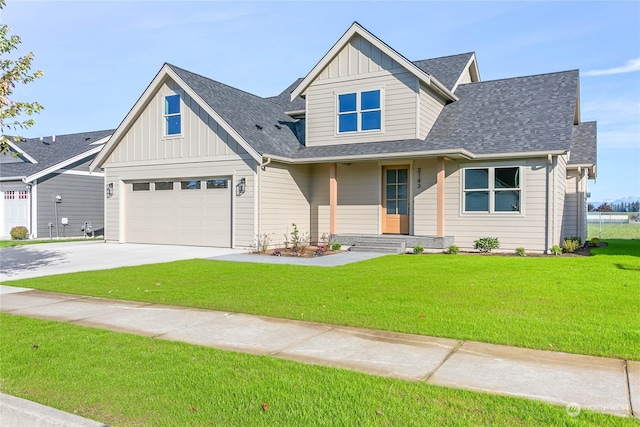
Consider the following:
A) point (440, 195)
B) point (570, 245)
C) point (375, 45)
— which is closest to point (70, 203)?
point (375, 45)

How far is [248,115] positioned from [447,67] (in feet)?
26.8

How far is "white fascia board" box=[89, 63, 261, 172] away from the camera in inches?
615

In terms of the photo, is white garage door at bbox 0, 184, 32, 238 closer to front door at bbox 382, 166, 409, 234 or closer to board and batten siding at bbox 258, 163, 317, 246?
board and batten siding at bbox 258, 163, 317, 246

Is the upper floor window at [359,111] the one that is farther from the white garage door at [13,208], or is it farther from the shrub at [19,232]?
the white garage door at [13,208]

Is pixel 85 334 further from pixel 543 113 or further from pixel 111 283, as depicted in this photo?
pixel 543 113

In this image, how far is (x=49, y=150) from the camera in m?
26.3

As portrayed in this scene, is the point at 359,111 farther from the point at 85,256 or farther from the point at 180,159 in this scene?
the point at 85,256

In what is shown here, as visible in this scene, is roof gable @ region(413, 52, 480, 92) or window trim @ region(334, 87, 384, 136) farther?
roof gable @ region(413, 52, 480, 92)

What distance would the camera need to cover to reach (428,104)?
1636 cm

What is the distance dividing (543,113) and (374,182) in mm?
6010

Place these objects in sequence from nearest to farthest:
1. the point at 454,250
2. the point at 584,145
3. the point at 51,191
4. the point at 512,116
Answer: the point at 454,250 < the point at 512,116 < the point at 584,145 < the point at 51,191

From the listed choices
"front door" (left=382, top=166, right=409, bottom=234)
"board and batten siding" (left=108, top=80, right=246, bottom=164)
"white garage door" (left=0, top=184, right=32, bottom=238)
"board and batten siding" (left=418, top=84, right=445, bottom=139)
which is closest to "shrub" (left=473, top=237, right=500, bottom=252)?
"front door" (left=382, top=166, right=409, bottom=234)

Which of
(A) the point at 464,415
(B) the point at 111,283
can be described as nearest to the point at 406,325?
(A) the point at 464,415

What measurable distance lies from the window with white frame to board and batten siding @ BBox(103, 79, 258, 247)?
712cm
